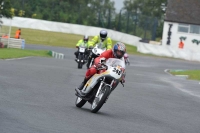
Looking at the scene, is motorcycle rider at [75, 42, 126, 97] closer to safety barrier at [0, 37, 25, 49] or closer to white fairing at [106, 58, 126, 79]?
white fairing at [106, 58, 126, 79]

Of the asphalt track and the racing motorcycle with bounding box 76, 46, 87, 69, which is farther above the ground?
the racing motorcycle with bounding box 76, 46, 87, 69

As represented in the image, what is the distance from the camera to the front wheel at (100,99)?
507 inches

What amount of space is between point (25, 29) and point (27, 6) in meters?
7.10

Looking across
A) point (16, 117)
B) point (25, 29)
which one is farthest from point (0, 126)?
point (25, 29)

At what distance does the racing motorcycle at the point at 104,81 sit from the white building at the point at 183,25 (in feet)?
190

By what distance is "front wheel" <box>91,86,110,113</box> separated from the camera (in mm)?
12875

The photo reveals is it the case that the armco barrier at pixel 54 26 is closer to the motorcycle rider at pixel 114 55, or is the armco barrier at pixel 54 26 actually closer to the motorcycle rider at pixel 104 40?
the motorcycle rider at pixel 104 40

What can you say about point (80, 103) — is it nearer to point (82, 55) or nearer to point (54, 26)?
point (82, 55)

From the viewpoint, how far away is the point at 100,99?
13.0m

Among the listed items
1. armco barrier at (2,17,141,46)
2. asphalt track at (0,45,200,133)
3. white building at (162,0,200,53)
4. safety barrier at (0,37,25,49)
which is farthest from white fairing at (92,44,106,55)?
armco barrier at (2,17,141,46)

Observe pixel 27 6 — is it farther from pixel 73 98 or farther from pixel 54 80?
pixel 73 98

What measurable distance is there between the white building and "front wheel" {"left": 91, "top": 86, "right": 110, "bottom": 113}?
58.3 metres

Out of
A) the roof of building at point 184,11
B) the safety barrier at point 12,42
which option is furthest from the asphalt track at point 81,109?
the roof of building at point 184,11

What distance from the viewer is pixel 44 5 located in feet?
265
